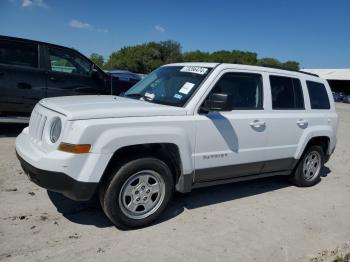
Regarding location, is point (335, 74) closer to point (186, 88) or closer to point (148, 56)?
point (148, 56)

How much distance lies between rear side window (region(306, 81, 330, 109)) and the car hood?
277 cm

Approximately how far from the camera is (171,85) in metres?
4.86

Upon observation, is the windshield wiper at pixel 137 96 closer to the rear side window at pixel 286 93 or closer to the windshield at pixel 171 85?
the windshield at pixel 171 85

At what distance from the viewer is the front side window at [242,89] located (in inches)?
A: 190

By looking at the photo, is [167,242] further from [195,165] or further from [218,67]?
[218,67]

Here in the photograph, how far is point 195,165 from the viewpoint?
4449 mm

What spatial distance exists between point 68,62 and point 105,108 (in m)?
4.70

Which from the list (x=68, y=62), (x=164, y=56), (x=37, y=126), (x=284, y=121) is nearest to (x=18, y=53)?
(x=68, y=62)

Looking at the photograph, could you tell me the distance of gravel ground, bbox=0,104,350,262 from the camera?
365cm

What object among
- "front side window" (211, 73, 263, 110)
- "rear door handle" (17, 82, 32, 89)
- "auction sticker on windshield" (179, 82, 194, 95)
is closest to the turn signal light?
"auction sticker on windshield" (179, 82, 194, 95)

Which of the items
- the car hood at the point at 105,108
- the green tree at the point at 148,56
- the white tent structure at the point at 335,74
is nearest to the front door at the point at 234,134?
the car hood at the point at 105,108

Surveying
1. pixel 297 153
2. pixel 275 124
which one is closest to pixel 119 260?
pixel 275 124

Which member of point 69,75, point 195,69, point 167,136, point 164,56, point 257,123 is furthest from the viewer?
point 164,56

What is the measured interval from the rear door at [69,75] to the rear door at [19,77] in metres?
0.22
